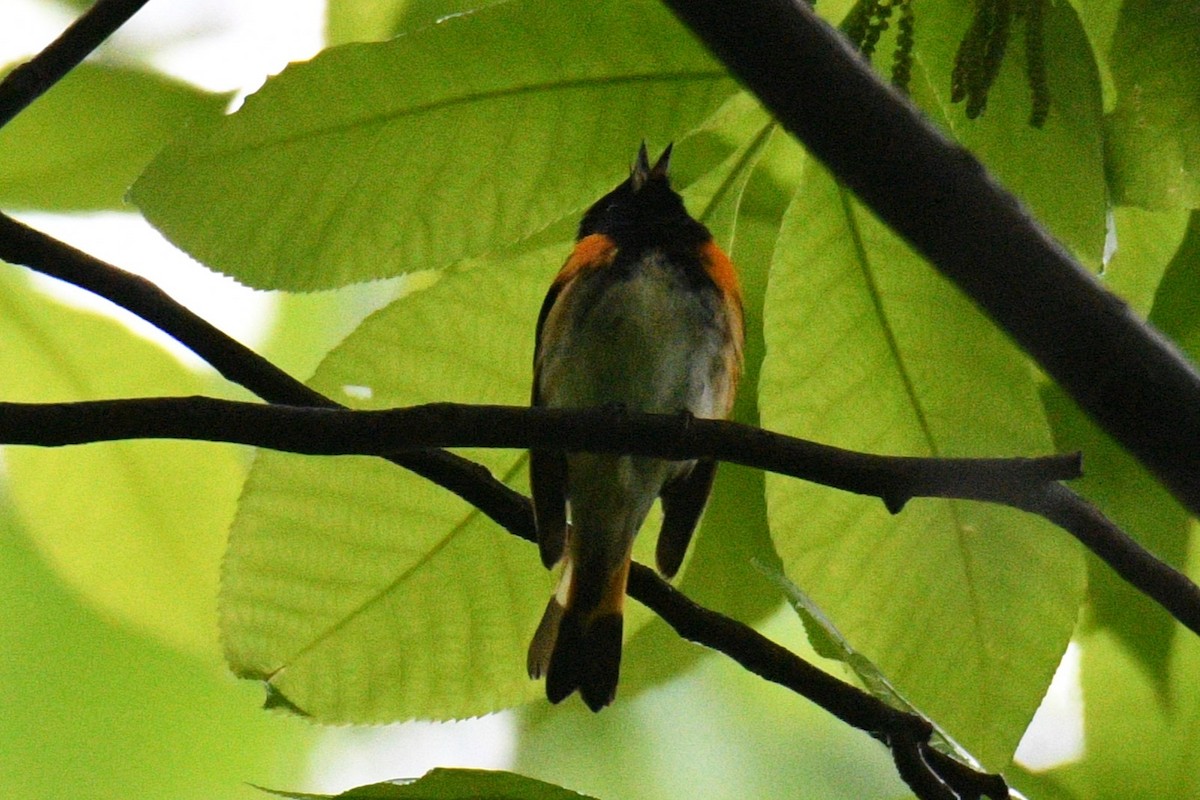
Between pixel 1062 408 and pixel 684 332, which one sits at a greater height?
pixel 1062 408

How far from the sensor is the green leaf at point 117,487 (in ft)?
5.87

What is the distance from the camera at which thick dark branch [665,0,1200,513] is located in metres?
0.78

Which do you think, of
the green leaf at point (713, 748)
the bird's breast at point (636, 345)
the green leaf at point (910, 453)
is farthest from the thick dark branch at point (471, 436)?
the green leaf at point (713, 748)

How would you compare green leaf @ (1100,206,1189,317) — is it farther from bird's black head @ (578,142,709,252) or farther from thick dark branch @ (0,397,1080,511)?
bird's black head @ (578,142,709,252)

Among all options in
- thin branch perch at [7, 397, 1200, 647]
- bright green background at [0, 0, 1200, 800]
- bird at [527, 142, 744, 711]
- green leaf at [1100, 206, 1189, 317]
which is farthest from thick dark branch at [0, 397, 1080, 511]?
bird at [527, 142, 744, 711]

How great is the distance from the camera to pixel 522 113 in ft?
4.96

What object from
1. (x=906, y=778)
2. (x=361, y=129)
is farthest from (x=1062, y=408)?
(x=361, y=129)

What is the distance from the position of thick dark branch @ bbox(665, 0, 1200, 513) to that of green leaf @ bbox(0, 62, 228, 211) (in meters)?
1.10

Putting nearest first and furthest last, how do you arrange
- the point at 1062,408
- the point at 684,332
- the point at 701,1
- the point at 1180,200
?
the point at 701,1
the point at 1180,200
the point at 1062,408
the point at 684,332

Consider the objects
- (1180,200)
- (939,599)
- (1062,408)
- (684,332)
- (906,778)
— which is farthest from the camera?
(684,332)

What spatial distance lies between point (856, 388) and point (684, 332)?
909 millimetres

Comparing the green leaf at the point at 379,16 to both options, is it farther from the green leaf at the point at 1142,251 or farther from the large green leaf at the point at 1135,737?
the large green leaf at the point at 1135,737

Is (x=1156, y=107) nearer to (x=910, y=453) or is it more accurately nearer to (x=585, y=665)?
(x=910, y=453)

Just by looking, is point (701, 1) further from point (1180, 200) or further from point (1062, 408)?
point (1062, 408)
